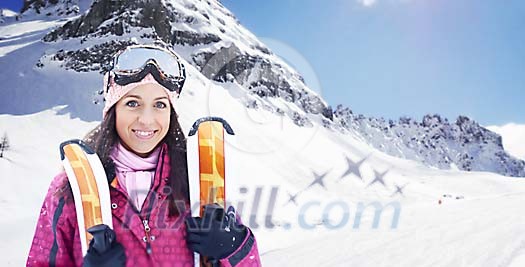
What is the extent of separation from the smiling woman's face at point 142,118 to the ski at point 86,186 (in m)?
0.19

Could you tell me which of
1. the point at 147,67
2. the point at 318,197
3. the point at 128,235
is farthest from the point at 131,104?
the point at 318,197

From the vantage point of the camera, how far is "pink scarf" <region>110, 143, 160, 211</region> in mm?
1980

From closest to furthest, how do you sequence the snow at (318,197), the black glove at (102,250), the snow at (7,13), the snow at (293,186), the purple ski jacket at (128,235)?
the black glove at (102,250)
the purple ski jacket at (128,235)
the snow at (318,197)
the snow at (293,186)
the snow at (7,13)

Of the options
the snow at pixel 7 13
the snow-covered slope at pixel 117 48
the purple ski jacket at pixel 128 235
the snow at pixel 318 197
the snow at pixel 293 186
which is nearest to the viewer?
the purple ski jacket at pixel 128 235

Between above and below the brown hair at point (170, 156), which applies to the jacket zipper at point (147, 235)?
below

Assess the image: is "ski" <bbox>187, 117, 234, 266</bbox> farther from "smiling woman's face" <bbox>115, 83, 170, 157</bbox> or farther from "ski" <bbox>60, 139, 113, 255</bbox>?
"ski" <bbox>60, 139, 113, 255</bbox>

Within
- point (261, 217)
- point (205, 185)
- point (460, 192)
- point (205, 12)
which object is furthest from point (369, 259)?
point (205, 12)

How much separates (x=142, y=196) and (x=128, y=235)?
189 millimetres

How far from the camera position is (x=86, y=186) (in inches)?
71.3

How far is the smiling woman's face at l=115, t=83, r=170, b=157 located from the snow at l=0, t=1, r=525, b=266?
0.22 meters

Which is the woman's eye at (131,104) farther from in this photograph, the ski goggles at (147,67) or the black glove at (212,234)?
the black glove at (212,234)

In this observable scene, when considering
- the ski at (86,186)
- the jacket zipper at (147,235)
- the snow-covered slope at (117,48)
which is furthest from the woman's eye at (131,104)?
the snow-covered slope at (117,48)

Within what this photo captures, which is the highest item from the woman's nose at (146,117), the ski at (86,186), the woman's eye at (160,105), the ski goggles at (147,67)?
the ski goggles at (147,67)

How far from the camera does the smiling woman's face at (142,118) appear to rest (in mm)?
1979
